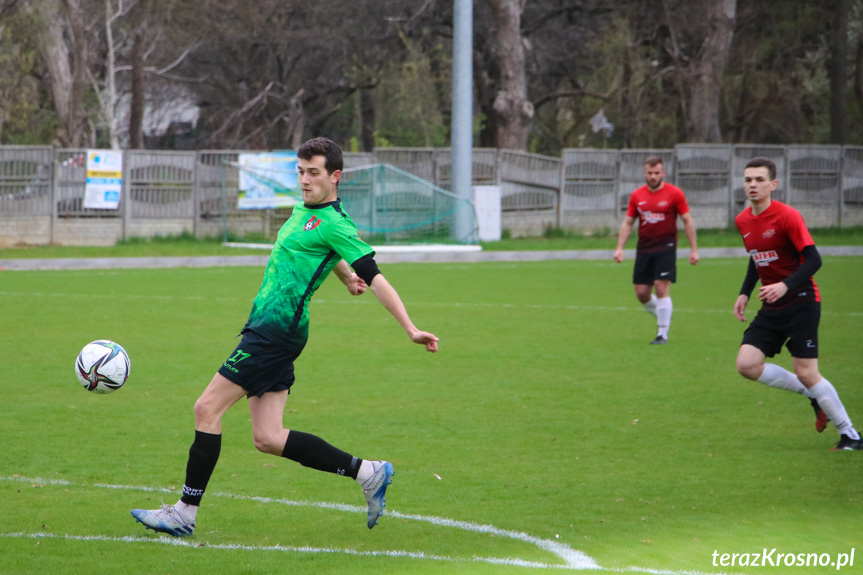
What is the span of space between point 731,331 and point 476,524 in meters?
8.86

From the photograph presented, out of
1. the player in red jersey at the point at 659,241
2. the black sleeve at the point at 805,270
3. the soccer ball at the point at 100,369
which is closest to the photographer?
the soccer ball at the point at 100,369

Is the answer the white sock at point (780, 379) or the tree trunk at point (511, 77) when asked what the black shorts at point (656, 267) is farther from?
the tree trunk at point (511, 77)

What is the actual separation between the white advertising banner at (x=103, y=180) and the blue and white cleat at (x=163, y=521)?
23.1 meters

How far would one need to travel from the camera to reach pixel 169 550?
5.38 meters

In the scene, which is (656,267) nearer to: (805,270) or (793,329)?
(793,329)

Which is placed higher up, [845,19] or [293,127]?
[845,19]

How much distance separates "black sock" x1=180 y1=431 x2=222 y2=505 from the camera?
17.9ft

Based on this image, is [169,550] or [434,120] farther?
[434,120]

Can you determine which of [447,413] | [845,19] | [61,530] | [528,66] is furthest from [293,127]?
[61,530]

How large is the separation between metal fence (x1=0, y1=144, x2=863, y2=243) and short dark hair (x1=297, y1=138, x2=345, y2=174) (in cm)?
2257

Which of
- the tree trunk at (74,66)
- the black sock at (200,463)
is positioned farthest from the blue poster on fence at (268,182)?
the black sock at (200,463)

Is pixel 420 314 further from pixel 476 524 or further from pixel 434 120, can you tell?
pixel 434 120

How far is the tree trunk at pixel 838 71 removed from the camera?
37.0m

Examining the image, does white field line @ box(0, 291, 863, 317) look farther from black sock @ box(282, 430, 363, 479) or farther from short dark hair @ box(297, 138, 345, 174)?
short dark hair @ box(297, 138, 345, 174)
